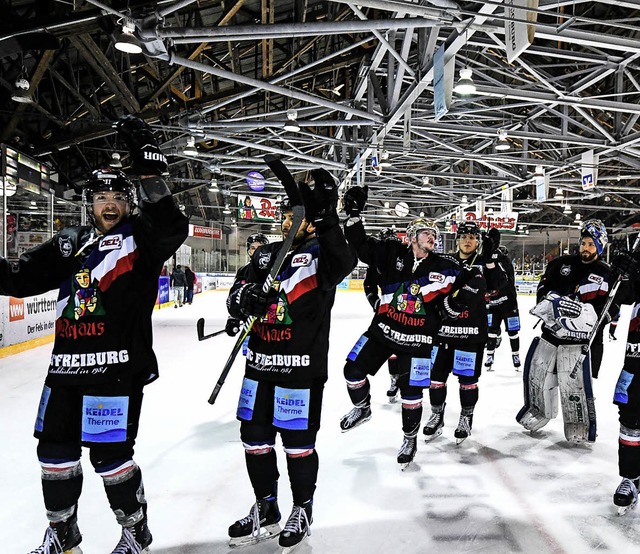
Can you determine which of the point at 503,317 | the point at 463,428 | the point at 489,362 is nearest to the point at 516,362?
the point at 489,362

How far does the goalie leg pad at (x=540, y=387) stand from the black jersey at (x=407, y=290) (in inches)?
35.6

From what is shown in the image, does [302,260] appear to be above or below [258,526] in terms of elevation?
above

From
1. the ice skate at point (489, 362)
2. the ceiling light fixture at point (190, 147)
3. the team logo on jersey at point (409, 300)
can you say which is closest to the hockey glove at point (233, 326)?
the team logo on jersey at point (409, 300)

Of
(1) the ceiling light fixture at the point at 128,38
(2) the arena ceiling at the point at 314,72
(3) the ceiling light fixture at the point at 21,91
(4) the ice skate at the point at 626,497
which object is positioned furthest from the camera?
(3) the ceiling light fixture at the point at 21,91

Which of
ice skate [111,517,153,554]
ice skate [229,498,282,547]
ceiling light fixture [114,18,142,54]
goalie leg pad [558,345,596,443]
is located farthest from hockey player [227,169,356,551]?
ceiling light fixture [114,18,142,54]

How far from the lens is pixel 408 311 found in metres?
3.14

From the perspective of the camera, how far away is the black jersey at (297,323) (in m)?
2.15

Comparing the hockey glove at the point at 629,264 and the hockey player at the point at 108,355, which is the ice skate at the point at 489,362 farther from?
the hockey player at the point at 108,355

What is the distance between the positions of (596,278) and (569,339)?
47cm

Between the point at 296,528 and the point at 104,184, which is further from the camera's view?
the point at 296,528

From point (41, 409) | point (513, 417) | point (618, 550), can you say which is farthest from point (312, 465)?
point (513, 417)

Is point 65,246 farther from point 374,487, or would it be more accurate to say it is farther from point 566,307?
point 566,307

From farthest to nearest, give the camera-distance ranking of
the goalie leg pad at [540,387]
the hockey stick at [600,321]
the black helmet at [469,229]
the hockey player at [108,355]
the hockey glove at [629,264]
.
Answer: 1. the black helmet at [469,229]
2. the goalie leg pad at [540,387]
3. the hockey stick at [600,321]
4. the hockey glove at [629,264]
5. the hockey player at [108,355]

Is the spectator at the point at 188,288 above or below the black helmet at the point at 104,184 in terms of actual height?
below
